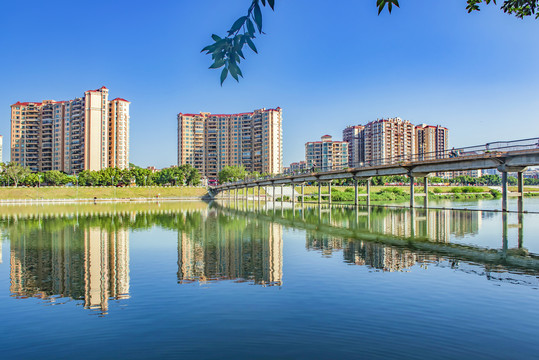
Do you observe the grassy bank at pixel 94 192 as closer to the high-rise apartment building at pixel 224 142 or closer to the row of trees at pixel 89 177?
the row of trees at pixel 89 177

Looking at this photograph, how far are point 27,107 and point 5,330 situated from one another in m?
A: 184

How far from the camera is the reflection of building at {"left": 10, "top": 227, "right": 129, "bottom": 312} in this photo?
1387 cm

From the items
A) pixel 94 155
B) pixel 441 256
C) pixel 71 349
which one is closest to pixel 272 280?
pixel 71 349

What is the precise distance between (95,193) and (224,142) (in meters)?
86.7

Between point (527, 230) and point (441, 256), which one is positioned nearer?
point (441, 256)

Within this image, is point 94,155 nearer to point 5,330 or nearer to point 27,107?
point 27,107

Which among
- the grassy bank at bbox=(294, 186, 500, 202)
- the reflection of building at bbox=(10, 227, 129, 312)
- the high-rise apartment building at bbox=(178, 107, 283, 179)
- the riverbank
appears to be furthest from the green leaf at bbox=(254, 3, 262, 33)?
the high-rise apartment building at bbox=(178, 107, 283, 179)

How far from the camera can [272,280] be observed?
600 inches

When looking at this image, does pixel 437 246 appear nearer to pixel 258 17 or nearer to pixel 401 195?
pixel 258 17

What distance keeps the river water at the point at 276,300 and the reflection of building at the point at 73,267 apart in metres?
0.08

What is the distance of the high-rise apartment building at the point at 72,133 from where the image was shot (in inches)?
5886

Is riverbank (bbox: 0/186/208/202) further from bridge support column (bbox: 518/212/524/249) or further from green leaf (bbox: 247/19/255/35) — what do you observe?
green leaf (bbox: 247/19/255/35)

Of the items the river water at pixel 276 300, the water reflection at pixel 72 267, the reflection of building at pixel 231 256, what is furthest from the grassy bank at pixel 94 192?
the river water at pixel 276 300

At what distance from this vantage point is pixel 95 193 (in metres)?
112
